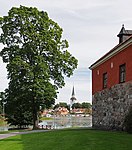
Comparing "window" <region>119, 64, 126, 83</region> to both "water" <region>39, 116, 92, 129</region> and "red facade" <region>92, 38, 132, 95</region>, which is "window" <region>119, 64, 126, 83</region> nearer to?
"red facade" <region>92, 38, 132, 95</region>

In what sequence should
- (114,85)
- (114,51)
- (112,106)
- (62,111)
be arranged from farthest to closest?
(62,111) → (112,106) → (114,85) → (114,51)

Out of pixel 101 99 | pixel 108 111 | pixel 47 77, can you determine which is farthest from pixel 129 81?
pixel 47 77

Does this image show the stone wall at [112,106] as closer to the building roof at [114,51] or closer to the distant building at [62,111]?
the building roof at [114,51]

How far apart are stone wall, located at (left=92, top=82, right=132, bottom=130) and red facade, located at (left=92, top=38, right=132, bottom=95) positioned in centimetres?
58

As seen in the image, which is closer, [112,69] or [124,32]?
[112,69]

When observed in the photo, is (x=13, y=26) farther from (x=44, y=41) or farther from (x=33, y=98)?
(x=33, y=98)

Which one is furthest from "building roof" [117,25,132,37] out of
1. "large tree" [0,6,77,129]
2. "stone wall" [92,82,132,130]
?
"large tree" [0,6,77,129]

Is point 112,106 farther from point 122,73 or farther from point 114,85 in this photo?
point 122,73

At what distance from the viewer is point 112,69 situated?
83.5 feet

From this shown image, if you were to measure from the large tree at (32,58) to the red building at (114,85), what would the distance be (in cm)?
633

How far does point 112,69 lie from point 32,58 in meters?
12.8

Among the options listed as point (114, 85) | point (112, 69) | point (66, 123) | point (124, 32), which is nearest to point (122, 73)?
point (114, 85)

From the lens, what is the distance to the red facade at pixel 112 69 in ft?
71.3

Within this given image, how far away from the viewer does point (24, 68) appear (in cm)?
3478
